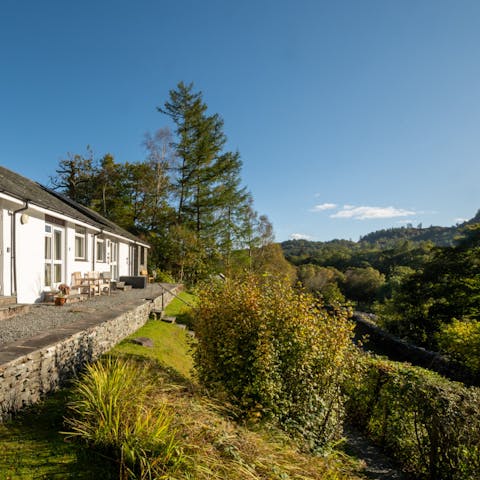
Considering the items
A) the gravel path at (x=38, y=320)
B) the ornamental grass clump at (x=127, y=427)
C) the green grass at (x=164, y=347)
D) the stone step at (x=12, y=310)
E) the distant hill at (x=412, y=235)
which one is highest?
the distant hill at (x=412, y=235)

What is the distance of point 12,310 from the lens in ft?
24.8

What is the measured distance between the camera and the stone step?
7.18 m

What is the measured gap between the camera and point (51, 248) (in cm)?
1074

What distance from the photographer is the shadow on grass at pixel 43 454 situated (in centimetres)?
277

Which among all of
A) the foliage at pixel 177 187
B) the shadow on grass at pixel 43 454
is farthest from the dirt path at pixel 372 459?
the foliage at pixel 177 187

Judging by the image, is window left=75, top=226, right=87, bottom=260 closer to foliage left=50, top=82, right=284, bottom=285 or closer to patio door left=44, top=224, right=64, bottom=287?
patio door left=44, top=224, right=64, bottom=287

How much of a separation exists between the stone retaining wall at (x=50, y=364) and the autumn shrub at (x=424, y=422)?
516cm

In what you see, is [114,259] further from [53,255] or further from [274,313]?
[274,313]

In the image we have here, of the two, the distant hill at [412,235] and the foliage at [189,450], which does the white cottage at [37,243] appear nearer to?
the foliage at [189,450]

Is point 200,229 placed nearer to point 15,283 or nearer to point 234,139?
point 234,139

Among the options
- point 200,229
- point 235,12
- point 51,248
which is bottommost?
point 51,248

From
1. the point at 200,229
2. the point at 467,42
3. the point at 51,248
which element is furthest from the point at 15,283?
the point at 200,229

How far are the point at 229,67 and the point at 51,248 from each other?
11.7m

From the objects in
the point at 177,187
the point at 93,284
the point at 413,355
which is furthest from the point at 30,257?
the point at 177,187
